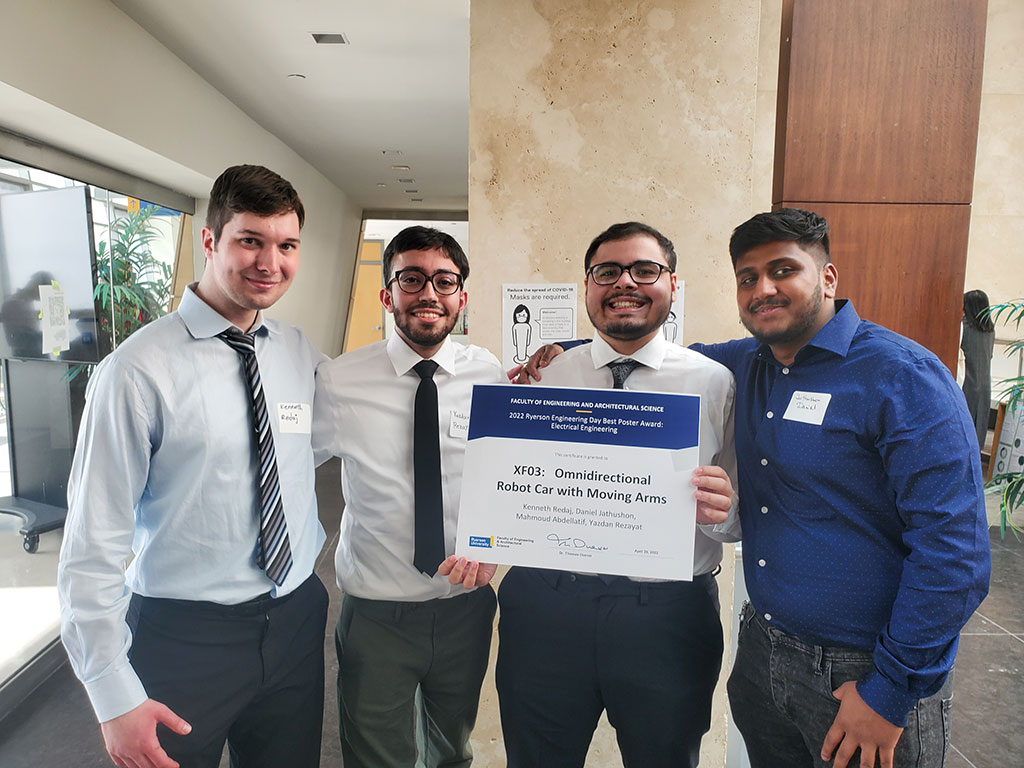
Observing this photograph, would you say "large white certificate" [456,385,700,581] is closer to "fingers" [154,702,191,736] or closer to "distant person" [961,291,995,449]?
"fingers" [154,702,191,736]

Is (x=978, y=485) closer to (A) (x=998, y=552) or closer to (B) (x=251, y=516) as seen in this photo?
(B) (x=251, y=516)

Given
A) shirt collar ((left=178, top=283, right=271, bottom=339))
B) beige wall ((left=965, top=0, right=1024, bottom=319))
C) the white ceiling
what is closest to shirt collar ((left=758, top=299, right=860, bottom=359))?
shirt collar ((left=178, top=283, right=271, bottom=339))

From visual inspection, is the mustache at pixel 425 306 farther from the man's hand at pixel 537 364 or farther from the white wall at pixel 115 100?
the white wall at pixel 115 100

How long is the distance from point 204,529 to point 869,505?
1560 mm

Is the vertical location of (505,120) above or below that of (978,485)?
above

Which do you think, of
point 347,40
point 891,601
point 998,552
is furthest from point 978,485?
point 998,552

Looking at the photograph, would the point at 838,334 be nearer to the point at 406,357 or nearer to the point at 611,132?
the point at 406,357

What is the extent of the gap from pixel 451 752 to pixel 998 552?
215 inches

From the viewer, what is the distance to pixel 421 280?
1783mm

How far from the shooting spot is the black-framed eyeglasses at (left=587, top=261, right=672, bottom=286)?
5.60 ft

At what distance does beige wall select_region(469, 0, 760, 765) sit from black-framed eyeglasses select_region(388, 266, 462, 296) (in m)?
0.72

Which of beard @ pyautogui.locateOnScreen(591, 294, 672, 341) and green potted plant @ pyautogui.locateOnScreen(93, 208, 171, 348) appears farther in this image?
green potted plant @ pyautogui.locateOnScreen(93, 208, 171, 348)

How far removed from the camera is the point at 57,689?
10.9 ft

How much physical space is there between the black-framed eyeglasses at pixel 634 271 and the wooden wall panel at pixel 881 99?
2.95 ft
